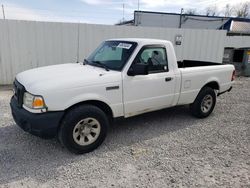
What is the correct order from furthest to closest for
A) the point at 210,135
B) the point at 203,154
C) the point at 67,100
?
the point at 210,135 → the point at 203,154 → the point at 67,100

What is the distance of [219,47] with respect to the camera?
1070 centimetres

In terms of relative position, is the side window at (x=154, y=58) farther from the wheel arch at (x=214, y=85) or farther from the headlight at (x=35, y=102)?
the headlight at (x=35, y=102)

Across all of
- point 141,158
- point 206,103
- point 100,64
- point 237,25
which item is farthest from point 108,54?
point 237,25

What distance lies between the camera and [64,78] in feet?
10.9

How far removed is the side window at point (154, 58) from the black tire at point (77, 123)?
1.22m

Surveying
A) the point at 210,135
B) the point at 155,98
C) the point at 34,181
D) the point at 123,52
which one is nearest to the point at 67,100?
the point at 34,181

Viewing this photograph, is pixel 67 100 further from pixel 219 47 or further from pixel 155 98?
pixel 219 47

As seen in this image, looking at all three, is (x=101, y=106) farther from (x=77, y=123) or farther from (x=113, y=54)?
(x=113, y=54)

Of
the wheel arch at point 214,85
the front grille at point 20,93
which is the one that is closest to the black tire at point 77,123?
the front grille at point 20,93

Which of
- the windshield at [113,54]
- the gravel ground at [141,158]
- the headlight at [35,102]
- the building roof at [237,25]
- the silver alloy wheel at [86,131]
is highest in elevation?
the building roof at [237,25]

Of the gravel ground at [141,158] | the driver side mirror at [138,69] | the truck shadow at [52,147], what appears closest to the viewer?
the gravel ground at [141,158]

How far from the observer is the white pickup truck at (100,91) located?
3125 millimetres

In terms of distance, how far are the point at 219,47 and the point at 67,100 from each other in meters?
9.53

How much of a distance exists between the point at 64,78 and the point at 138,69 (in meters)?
1.19
